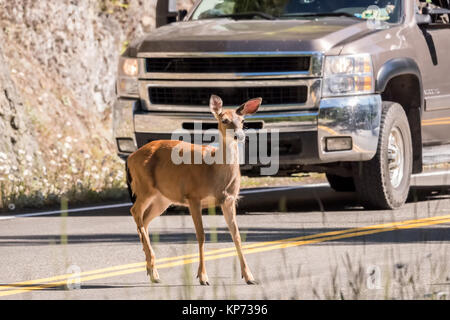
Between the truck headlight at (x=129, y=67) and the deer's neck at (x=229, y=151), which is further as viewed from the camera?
the truck headlight at (x=129, y=67)

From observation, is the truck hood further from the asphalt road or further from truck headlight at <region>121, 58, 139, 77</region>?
the asphalt road

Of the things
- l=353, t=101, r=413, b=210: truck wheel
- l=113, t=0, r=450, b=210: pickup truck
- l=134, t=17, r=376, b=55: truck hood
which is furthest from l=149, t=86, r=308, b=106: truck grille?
l=353, t=101, r=413, b=210: truck wheel

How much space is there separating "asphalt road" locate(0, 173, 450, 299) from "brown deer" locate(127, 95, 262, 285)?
27 centimetres

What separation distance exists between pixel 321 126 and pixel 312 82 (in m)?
0.45

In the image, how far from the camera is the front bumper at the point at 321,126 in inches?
502

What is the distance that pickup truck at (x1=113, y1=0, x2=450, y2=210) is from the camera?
504 inches

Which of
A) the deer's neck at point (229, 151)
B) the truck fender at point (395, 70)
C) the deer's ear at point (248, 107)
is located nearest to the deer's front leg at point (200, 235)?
the deer's neck at point (229, 151)

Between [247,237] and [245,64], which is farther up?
[245,64]

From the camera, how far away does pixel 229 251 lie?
10.5m

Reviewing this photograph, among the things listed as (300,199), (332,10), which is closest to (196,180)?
(332,10)

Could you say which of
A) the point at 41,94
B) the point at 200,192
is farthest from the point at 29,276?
the point at 41,94

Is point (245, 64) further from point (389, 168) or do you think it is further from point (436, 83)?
point (436, 83)

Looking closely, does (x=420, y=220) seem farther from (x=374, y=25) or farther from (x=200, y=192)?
(x=200, y=192)

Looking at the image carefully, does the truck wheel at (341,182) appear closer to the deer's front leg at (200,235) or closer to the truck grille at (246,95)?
the truck grille at (246,95)
